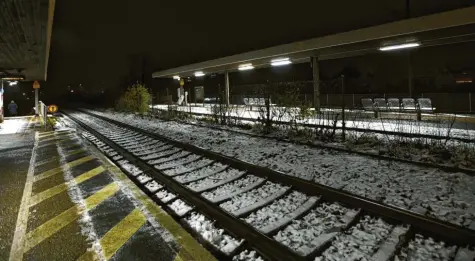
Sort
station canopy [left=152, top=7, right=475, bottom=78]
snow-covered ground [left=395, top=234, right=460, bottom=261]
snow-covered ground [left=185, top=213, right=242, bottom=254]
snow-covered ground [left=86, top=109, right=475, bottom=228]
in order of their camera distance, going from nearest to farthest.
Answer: snow-covered ground [left=395, top=234, right=460, bottom=261], snow-covered ground [left=185, top=213, right=242, bottom=254], snow-covered ground [left=86, top=109, right=475, bottom=228], station canopy [left=152, top=7, right=475, bottom=78]

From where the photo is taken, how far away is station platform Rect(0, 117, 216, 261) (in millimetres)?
3680

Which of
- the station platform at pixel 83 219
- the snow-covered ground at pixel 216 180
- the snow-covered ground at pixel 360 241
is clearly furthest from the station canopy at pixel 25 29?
the snow-covered ground at pixel 360 241

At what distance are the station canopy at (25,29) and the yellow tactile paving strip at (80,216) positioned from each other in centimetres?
414

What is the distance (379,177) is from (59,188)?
19.2ft

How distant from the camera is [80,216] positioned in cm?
473

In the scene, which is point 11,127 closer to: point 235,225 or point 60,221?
point 60,221

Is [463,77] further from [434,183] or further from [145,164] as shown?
[145,164]

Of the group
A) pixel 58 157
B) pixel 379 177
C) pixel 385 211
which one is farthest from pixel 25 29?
pixel 385 211

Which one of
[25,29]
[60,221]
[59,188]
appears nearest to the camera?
[60,221]

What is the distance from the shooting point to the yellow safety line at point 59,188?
5568mm

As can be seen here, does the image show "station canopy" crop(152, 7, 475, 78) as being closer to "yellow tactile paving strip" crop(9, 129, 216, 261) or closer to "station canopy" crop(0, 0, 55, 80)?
"station canopy" crop(0, 0, 55, 80)

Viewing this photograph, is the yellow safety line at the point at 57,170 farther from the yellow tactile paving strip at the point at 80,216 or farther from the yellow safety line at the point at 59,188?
the yellow safety line at the point at 59,188

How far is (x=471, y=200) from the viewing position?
196 inches

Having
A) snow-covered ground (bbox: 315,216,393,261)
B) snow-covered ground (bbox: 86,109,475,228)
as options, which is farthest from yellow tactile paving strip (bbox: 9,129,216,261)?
snow-covered ground (bbox: 86,109,475,228)
